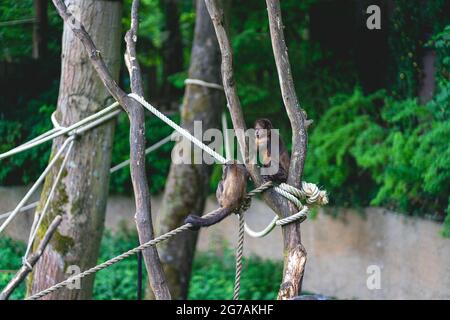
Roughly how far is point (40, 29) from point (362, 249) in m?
3.36

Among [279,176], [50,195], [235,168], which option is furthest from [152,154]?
[235,168]

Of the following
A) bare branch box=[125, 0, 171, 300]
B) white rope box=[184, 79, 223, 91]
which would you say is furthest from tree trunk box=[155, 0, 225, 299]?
bare branch box=[125, 0, 171, 300]

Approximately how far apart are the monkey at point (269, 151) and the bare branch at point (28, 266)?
107 cm

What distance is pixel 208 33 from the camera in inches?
211

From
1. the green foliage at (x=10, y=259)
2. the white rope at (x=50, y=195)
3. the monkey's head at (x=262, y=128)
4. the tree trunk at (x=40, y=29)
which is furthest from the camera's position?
the tree trunk at (x=40, y=29)

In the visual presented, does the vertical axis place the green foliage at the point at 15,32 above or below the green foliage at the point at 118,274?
above

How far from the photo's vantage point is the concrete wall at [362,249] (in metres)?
5.34

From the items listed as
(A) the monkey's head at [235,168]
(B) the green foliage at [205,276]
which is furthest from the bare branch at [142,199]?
(B) the green foliage at [205,276]

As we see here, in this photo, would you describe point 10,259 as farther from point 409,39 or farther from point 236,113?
point 409,39

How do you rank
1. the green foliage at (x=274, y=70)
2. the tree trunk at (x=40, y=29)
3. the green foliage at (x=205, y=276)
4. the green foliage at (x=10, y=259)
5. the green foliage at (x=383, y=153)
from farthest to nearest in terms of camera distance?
the tree trunk at (x=40, y=29) → the green foliage at (x=274, y=70) → the green foliage at (x=205, y=276) → the green foliage at (x=10, y=259) → the green foliage at (x=383, y=153)

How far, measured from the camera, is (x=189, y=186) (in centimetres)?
522

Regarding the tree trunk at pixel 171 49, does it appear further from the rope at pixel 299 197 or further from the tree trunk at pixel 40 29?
the rope at pixel 299 197
